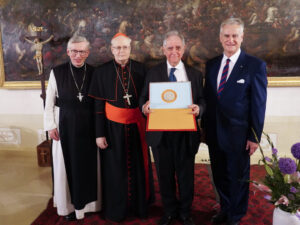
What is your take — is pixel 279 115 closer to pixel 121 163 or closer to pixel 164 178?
pixel 164 178

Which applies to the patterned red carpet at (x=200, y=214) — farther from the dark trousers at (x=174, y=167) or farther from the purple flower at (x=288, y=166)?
the purple flower at (x=288, y=166)

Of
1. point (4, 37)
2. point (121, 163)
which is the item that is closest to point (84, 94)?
point (121, 163)

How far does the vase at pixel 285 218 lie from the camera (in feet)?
5.16

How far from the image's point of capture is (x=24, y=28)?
4.24 m

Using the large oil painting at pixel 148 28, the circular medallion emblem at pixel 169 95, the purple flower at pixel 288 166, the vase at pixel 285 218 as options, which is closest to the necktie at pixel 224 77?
the circular medallion emblem at pixel 169 95

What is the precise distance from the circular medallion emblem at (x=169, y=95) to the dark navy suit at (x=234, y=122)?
41 cm

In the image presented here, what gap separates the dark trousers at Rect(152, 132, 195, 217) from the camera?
92.1 inches

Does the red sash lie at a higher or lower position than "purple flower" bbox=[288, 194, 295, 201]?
higher

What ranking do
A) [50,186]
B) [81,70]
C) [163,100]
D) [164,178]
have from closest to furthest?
[163,100]
[164,178]
[81,70]
[50,186]

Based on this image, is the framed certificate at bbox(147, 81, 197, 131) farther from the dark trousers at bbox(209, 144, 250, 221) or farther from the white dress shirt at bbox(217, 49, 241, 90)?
the dark trousers at bbox(209, 144, 250, 221)

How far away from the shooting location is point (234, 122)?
227 cm

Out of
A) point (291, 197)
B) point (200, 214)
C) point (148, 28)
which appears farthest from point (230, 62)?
point (148, 28)

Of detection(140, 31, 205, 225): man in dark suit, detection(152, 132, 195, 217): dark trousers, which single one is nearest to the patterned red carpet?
detection(152, 132, 195, 217): dark trousers

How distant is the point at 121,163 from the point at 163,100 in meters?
0.84
